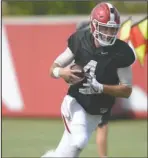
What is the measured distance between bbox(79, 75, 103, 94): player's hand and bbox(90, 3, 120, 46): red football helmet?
1.03 feet

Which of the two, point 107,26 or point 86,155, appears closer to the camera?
point 107,26

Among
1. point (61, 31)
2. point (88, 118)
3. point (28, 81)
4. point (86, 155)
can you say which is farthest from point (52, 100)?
point (88, 118)

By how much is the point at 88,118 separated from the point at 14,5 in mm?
8250

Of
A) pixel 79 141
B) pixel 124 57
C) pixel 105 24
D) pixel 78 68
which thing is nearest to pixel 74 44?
pixel 78 68

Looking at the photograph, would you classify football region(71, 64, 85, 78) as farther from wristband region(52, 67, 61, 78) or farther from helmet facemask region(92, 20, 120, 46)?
helmet facemask region(92, 20, 120, 46)

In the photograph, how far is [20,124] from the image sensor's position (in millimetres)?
9773

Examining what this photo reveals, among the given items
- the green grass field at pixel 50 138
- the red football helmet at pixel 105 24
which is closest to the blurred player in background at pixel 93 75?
the red football helmet at pixel 105 24

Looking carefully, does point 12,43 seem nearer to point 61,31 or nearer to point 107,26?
point 61,31

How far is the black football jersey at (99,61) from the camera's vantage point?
491cm

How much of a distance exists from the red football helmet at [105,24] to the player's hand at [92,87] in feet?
→ 1.03

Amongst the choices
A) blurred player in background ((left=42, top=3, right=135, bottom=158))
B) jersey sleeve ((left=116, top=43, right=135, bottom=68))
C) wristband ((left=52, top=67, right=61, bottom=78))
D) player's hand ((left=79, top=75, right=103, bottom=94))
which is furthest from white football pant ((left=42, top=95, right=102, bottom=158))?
jersey sleeve ((left=116, top=43, right=135, bottom=68))

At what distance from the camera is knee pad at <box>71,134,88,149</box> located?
4801 mm

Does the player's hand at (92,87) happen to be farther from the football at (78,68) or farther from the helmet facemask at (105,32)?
the helmet facemask at (105,32)

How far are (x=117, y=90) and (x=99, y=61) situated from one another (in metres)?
0.30
